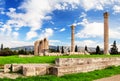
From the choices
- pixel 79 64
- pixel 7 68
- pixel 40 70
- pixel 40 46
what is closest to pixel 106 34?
pixel 40 46

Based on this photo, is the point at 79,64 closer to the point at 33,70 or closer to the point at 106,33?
the point at 33,70

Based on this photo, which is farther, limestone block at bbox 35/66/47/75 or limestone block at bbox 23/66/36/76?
limestone block at bbox 35/66/47/75

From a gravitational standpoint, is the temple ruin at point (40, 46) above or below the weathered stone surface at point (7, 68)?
above

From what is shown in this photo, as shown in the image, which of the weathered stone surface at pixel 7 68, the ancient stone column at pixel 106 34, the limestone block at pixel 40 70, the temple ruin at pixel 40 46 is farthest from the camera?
the temple ruin at pixel 40 46

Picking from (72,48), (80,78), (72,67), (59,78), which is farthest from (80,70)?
(72,48)

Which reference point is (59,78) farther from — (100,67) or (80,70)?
(100,67)

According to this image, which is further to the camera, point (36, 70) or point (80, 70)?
point (80, 70)

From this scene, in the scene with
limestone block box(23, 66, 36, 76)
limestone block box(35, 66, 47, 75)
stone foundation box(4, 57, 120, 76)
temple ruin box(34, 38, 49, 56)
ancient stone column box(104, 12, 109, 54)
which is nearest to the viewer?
limestone block box(23, 66, 36, 76)

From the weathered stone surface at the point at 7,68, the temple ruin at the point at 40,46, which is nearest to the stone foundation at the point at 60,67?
the weathered stone surface at the point at 7,68

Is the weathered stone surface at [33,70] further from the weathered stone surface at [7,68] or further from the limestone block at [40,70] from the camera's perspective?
the weathered stone surface at [7,68]

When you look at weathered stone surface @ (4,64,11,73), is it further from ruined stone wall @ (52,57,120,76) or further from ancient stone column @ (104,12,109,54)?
ancient stone column @ (104,12,109,54)

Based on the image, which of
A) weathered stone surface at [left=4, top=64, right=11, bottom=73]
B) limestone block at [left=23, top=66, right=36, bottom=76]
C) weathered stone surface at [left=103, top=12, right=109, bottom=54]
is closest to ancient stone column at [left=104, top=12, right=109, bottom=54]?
weathered stone surface at [left=103, top=12, right=109, bottom=54]

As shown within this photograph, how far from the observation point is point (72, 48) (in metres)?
47.7

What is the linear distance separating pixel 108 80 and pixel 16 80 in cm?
545
